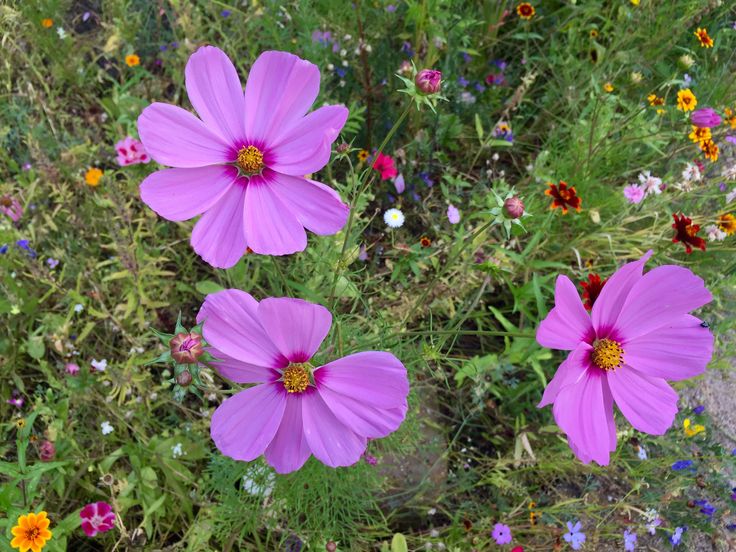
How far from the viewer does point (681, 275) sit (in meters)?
0.81

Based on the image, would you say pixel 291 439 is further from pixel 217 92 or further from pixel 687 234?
pixel 687 234

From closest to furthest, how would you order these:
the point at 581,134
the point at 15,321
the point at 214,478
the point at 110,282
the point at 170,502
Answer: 1. the point at 214,478
2. the point at 170,502
3. the point at 15,321
4. the point at 110,282
5. the point at 581,134

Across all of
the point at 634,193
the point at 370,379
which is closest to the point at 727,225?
the point at 634,193

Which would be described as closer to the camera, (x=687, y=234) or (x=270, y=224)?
(x=270, y=224)

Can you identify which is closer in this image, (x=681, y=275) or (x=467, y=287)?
(x=681, y=275)

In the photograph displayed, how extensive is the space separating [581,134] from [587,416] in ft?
3.79

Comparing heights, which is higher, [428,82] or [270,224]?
[428,82]

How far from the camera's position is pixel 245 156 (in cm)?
84

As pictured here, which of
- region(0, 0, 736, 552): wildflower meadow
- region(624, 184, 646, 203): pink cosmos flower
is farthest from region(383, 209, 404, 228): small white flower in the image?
region(624, 184, 646, 203): pink cosmos flower

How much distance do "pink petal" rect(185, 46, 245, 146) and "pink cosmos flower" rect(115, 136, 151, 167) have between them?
2.60 feet

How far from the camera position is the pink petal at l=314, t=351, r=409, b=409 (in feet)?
2.48

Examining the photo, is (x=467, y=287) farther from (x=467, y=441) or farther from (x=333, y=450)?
(x=333, y=450)

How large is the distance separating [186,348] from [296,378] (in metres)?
0.18

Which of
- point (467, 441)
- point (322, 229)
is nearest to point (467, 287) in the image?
point (467, 441)
